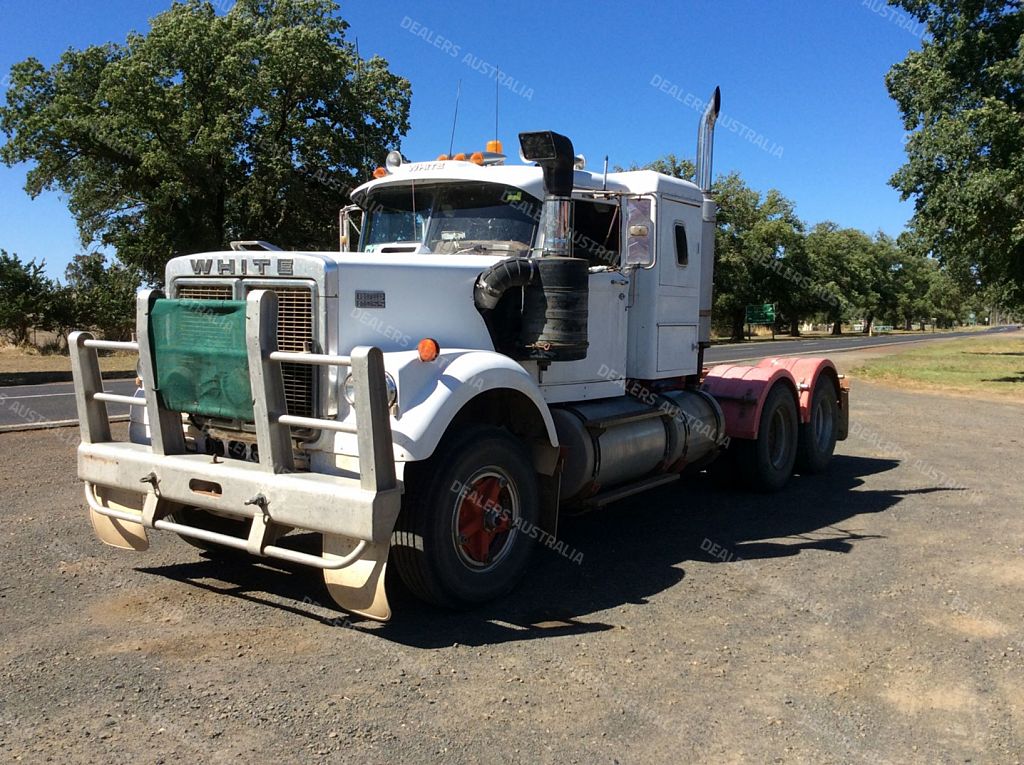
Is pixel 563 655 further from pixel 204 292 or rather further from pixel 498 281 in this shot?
pixel 204 292

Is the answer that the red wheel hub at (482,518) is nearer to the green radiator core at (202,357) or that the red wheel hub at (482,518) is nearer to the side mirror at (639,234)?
the green radiator core at (202,357)

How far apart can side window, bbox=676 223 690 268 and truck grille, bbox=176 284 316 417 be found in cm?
376

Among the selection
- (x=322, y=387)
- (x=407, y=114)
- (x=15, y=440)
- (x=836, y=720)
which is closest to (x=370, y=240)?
(x=322, y=387)

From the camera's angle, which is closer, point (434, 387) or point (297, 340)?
point (434, 387)

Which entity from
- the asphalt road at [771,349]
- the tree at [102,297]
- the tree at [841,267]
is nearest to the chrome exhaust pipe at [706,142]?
the asphalt road at [771,349]

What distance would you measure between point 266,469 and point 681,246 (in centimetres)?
439

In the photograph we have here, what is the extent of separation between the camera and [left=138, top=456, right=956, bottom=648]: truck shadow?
15.8 ft

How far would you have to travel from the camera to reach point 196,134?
86.6 feet

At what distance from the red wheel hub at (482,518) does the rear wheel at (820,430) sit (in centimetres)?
536

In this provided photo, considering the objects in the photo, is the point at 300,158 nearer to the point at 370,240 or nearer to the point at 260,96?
the point at 260,96

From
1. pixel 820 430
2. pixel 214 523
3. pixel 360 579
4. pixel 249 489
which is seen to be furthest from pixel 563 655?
pixel 820 430

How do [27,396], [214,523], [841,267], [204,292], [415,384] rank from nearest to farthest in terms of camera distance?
[415,384], [204,292], [214,523], [27,396], [841,267]

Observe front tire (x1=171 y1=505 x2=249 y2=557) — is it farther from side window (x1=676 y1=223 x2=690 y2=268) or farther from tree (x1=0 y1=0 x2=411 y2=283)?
tree (x1=0 y1=0 x2=411 y2=283)

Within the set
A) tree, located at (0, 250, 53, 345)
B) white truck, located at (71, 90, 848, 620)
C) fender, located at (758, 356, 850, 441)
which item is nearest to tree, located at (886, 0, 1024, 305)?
fender, located at (758, 356, 850, 441)
